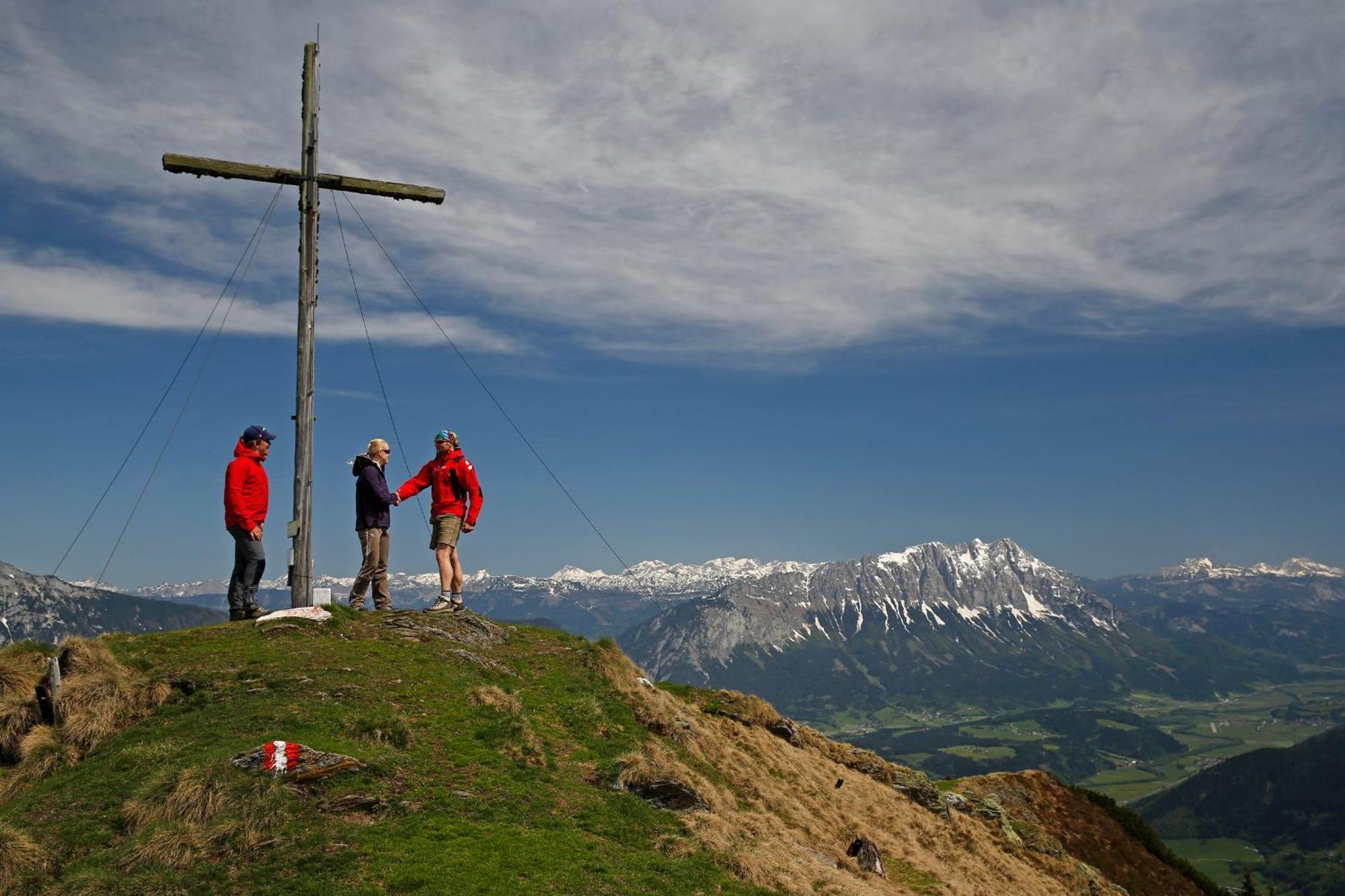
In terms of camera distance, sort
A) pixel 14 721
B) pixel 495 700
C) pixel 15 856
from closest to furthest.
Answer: pixel 15 856 < pixel 14 721 < pixel 495 700

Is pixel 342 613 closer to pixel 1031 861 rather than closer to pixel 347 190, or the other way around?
pixel 347 190

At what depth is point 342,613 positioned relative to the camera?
80.1ft

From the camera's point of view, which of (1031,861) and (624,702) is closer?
(624,702)

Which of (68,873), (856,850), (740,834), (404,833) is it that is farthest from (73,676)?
(856,850)

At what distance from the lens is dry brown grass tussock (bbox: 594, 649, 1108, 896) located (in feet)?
59.8

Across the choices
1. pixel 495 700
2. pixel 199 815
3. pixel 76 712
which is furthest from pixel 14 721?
pixel 495 700

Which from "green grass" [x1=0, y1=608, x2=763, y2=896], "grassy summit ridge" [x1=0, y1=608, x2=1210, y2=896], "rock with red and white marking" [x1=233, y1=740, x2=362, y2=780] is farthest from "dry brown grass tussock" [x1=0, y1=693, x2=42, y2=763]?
"rock with red and white marking" [x1=233, y1=740, x2=362, y2=780]

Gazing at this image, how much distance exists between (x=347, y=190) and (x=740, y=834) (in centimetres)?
2123

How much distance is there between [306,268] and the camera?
81.1 feet

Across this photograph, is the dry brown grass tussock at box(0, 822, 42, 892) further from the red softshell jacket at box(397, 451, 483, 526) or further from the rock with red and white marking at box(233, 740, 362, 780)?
the red softshell jacket at box(397, 451, 483, 526)

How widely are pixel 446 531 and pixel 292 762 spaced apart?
34.9 feet

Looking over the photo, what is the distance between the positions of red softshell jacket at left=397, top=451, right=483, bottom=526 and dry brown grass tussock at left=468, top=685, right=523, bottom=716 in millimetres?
6280

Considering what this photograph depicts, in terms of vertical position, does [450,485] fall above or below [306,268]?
below

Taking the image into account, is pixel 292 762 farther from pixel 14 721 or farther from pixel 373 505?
pixel 373 505
